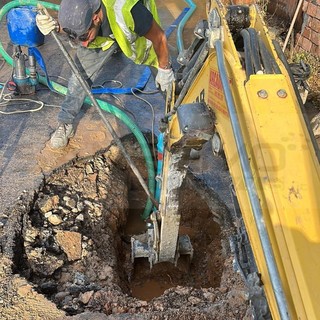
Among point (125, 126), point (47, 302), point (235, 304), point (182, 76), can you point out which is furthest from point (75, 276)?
point (125, 126)

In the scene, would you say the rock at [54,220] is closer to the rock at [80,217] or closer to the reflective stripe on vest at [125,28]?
the rock at [80,217]

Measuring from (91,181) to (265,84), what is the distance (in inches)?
116

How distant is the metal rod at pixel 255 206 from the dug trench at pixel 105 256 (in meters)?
1.59

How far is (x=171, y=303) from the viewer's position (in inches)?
136

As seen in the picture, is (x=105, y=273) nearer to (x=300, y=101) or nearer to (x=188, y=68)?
(x=188, y=68)

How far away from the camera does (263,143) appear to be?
1.94m

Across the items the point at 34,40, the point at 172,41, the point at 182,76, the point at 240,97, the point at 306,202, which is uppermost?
the point at 240,97

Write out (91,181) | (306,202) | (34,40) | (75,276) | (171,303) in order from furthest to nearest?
(34,40)
(91,181)
(75,276)
(171,303)
(306,202)

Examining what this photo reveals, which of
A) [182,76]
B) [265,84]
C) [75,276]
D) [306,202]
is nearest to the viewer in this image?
[306,202]

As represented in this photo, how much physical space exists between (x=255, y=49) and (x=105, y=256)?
2.43 metres

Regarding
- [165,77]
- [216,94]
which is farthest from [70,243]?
[216,94]

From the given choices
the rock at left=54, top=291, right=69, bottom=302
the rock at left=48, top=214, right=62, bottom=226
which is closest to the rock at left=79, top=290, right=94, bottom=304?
the rock at left=54, top=291, right=69, bottom=302

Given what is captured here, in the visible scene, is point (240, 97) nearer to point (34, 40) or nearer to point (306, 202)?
point (306, 202)

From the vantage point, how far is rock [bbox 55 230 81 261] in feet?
12.8
